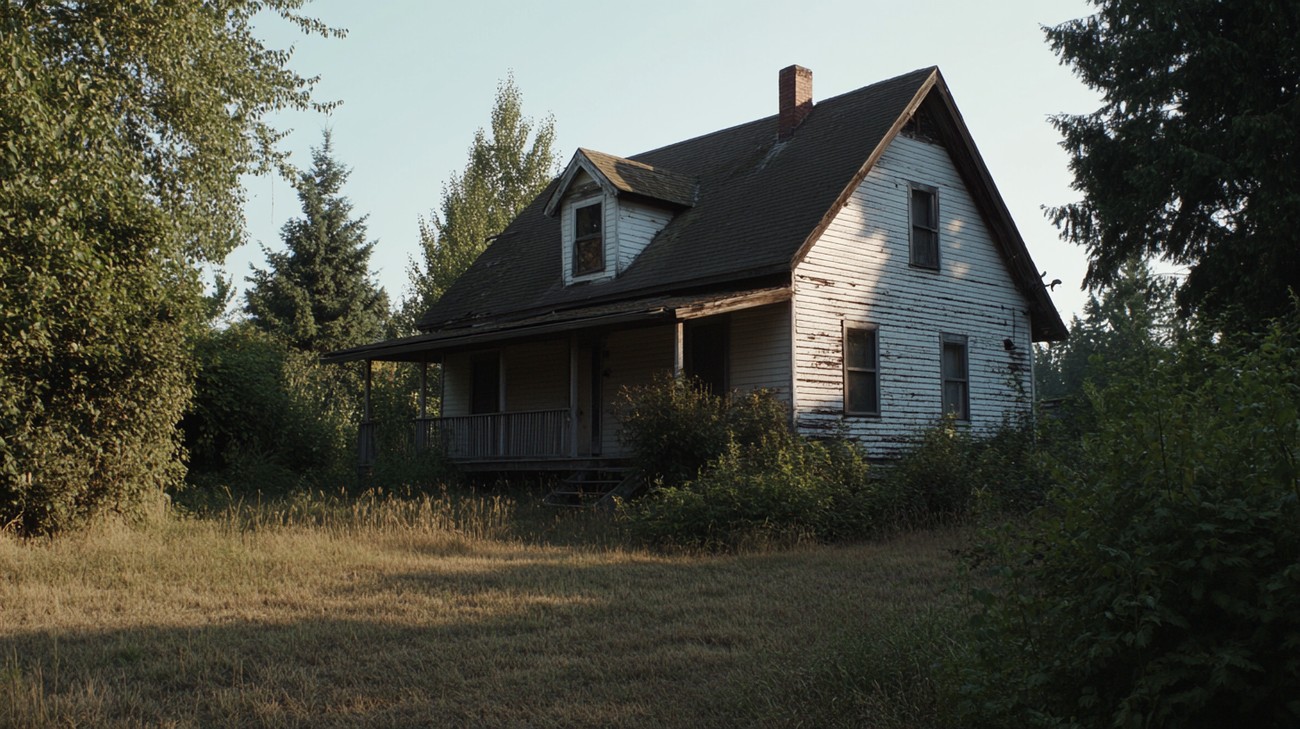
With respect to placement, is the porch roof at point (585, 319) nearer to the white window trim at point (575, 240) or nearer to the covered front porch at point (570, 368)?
the covered front porch at point (570, 368)

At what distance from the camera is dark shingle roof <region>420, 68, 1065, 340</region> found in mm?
18125

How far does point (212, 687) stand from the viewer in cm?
640

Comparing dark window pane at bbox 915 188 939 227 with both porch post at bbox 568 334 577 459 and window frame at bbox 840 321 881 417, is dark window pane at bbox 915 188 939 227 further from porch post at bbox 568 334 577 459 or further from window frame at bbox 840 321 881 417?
porch post at bbox 568 334 577 459

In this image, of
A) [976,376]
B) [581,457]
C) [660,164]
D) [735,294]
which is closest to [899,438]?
[976,376]

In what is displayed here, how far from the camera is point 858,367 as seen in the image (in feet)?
61.7

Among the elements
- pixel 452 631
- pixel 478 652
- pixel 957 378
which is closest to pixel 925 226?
pixel 957 378

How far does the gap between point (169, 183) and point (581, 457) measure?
838 cm

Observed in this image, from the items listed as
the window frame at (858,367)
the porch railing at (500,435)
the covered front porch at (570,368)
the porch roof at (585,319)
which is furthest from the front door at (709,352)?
the porch railing at (500,435)

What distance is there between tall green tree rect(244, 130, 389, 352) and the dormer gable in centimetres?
1715

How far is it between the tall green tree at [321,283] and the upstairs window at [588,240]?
17.3 meters

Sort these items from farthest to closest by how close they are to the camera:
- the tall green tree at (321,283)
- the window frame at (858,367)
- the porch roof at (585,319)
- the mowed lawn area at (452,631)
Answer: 1. the tall green tree at (321,283)
2. the window frame at (858,367)
3. the porch roof at (585,319)
4. the mowed lawn area at (452,631)

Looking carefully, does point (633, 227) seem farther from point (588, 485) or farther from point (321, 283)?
point (321, 283)

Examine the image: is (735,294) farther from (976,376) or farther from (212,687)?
(212,687)

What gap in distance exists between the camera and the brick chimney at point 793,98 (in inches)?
857
